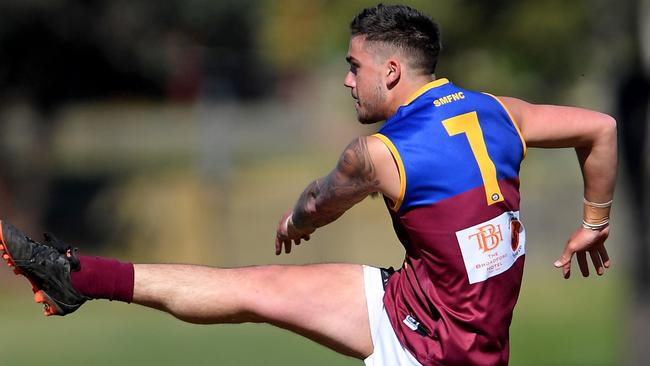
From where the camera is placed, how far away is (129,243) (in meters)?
21.6

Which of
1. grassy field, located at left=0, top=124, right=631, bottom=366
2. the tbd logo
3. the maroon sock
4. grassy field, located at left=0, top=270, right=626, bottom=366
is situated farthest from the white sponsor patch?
grassy field, located at left=0, top=270, right=626, bottom=366

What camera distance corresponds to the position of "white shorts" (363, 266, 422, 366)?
20.0ft

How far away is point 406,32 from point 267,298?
4.69ft

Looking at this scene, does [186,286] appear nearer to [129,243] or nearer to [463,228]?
[463,228]

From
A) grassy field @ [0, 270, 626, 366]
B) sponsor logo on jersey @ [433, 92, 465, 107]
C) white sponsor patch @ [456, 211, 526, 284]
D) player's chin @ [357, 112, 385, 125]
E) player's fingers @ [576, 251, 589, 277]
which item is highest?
sponsor logo on jersey @ [433, 92, 465, 107]

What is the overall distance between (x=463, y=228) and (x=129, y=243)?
16.3m

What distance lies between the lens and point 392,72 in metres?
5.98

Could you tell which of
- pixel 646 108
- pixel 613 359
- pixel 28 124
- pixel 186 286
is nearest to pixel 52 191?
pixel 28 124

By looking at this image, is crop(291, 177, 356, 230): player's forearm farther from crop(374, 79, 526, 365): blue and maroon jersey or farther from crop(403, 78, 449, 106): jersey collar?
crop(403, 78, 449, 106): jersey collar

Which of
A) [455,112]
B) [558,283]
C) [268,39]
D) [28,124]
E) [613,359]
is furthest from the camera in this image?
[268,39]

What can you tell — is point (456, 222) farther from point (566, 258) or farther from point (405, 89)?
point (566, 258)

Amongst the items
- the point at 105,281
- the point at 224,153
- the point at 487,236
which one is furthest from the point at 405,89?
the point at 224,153

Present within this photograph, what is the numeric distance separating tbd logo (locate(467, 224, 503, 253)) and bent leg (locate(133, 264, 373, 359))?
27.7 inches

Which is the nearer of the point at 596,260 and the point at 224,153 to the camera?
the point at 596,260
